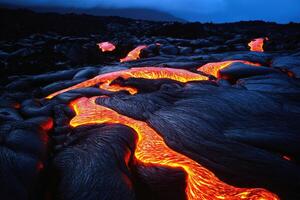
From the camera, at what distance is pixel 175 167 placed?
2240mm

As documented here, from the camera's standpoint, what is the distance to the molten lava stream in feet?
6.34

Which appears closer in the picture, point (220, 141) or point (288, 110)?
point (220, 141)

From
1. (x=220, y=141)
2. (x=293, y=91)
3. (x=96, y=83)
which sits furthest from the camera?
(x=96, y=83)


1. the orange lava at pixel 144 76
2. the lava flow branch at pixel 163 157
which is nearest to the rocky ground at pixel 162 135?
the lava flow branch at pixel 163 157

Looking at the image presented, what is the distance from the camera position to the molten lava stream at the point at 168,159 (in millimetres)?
1933

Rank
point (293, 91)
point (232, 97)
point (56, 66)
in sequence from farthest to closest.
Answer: point (56, 66) < point (293, 91) < point (232, 97)

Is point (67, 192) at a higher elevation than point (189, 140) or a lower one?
lower

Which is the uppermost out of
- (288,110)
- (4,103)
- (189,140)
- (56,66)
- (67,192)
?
(288,110)

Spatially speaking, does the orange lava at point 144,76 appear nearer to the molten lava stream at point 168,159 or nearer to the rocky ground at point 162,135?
the rocky ground at point 162,135

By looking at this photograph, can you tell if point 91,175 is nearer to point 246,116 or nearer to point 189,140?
point 189,140

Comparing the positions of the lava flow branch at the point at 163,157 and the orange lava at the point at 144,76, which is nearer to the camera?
the lava flow branch at the point at 163,157

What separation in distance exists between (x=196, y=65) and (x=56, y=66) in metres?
4.12

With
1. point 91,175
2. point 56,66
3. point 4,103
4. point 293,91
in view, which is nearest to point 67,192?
point 91,175

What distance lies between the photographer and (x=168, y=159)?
2320mm
